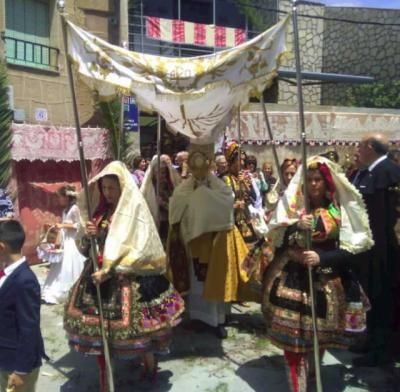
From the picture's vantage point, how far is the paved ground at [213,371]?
13.6ft

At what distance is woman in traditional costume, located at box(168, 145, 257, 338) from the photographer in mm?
5012

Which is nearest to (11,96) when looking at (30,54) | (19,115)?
(19,115)

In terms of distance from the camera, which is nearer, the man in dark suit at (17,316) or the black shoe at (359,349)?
the man in dark suit at (17,316)

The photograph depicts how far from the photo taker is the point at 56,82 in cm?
938

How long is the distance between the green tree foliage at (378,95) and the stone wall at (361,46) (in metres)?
0.47

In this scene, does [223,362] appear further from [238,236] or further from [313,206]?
[313,206]

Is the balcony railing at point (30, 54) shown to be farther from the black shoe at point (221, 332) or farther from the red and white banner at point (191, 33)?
the red and white banner at point (191, 33)

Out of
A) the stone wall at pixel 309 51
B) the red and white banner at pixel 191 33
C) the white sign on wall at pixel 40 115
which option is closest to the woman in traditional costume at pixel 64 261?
the white sign on wall at pixel 40 115

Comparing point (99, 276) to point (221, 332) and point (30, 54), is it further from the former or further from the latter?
point (30, 54)

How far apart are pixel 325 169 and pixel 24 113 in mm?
6454

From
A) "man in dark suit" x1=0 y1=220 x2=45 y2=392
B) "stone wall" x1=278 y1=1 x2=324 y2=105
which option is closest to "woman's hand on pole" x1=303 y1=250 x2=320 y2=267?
"man in dark suit" x1=0 y1=220 x2=45 y2=392

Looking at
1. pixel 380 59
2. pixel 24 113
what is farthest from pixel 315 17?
pixel 24 113

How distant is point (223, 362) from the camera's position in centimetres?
464

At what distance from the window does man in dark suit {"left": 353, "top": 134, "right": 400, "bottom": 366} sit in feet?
20.7
